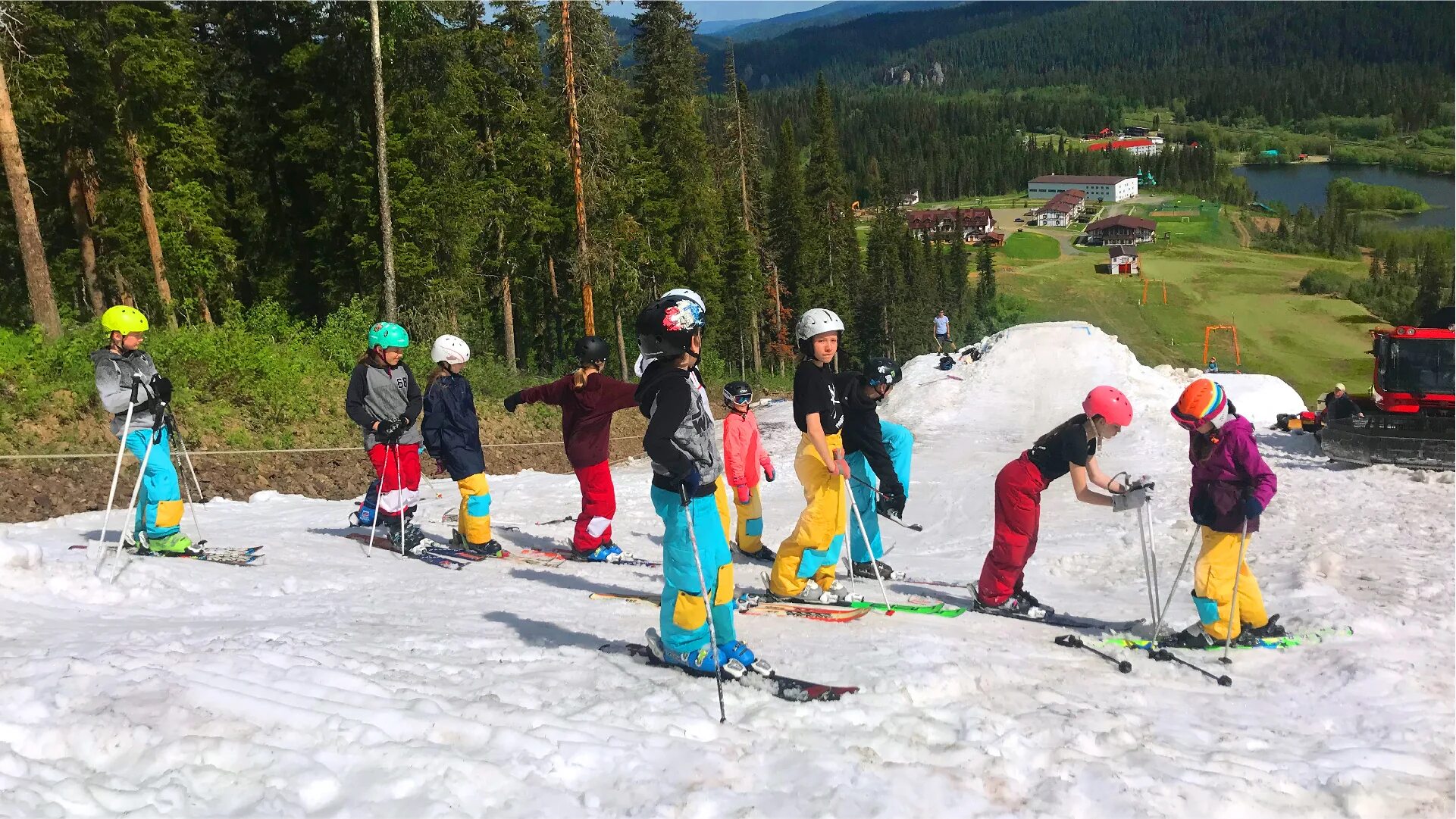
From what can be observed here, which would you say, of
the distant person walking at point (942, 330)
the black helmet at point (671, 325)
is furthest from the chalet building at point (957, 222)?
the black helmet at point (671, 325)

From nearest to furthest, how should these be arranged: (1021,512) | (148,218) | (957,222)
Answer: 1. (1021,512)
2. (148,218)
3. (957,222)

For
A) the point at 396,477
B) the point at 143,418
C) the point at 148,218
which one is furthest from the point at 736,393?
the point at 148,218

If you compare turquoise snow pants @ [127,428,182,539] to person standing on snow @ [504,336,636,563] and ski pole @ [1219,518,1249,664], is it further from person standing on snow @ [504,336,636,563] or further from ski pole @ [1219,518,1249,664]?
ski pole @ [1219,518,1249,664]

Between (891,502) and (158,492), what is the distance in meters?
6.91

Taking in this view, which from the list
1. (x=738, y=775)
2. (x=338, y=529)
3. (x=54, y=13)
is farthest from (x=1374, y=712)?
(x=54, y=13)

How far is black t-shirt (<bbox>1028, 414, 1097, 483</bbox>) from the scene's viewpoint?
295 inches

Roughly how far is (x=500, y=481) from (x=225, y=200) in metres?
18.7

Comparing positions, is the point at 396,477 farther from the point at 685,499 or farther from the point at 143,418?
the point at 685,499

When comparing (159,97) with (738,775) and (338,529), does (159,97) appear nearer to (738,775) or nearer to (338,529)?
(338,529)

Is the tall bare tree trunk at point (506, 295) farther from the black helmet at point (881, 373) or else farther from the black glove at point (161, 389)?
the black helmet at point (881, 373)

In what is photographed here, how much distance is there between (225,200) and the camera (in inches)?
1129

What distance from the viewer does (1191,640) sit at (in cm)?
701

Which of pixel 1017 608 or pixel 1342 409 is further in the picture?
pixel 1342 409

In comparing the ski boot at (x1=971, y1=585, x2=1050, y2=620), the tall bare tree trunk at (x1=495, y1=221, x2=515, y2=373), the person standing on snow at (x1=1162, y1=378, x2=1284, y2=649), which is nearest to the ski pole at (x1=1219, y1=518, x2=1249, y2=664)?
the person standing on snow at (x1=1162, y1=378, x2=1284, y2=649)
